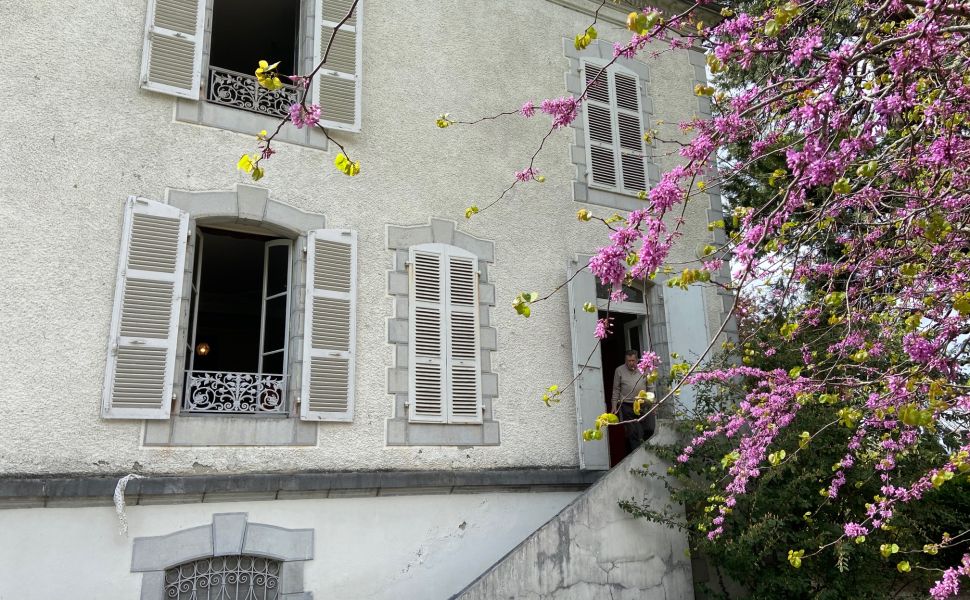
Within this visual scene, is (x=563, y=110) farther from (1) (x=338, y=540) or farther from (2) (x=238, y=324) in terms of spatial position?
(2) (x=238, y=324)

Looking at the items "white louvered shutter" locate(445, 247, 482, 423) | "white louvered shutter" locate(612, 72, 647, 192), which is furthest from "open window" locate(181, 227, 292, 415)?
"white louvered shutter" locate(612, 72, 647, 192)

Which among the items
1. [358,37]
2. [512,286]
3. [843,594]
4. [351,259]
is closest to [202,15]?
[358,37]

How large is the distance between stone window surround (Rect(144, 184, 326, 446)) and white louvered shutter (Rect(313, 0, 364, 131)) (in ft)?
3.06

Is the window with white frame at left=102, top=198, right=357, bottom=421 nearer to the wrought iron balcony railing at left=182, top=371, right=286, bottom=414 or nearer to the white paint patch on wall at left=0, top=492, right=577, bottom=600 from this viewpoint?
the wrought iron balcony railing at left=182, top=371, right=286, bottom=414

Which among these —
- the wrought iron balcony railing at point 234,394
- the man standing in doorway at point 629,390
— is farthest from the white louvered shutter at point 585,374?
the wrought iron balcony railing at point 234,394

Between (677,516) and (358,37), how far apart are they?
16.6 feet

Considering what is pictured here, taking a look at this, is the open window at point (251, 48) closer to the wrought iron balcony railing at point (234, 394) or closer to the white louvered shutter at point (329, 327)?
the white louvered shutter at point (329, 327)

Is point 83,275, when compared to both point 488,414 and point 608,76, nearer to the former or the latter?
point 488,414

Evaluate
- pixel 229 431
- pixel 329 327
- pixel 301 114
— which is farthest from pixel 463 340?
pixel 301 114

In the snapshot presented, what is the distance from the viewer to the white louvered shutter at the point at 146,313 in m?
5.31

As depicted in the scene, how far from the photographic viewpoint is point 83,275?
5410mm

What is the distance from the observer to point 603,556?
6027 millimetres

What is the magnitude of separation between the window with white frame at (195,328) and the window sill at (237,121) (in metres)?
0.82

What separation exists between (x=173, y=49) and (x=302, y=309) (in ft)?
7.64
